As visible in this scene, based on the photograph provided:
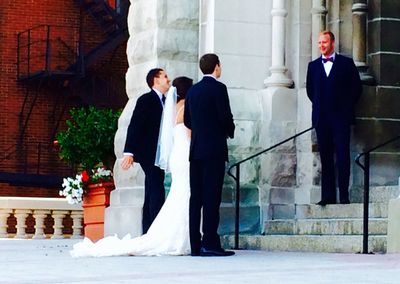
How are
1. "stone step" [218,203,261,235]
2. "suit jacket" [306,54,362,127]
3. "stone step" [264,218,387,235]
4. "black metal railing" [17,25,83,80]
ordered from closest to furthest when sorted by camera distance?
"stone step" [264,218,387,235], "suit jacket" [306,54,362,127], "stone step" [218,203,261,235], "black metal railing" [17,25,83,80]

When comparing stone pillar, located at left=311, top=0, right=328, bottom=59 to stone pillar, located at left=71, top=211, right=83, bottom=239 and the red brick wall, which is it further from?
the red brick wall

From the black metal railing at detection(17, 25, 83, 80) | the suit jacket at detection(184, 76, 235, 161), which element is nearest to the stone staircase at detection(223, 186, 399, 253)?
the suit jacket at detection(184, 76, 235, 161)

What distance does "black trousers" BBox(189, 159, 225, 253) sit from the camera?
1163cm

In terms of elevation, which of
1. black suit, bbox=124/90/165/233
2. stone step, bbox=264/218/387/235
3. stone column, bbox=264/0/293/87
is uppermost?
stone column, bbox=264/0/293/87

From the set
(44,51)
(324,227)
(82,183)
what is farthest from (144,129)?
(44,51)

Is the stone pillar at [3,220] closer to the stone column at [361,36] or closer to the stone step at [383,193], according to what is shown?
the stone column at [361,36]

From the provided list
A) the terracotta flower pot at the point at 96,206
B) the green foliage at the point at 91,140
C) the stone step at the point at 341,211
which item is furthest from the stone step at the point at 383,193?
the green foliage at the point at 91,140

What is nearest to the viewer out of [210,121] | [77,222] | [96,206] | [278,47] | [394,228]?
[394,228]

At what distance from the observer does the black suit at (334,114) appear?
13453mm

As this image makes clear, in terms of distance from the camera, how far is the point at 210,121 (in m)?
11.7

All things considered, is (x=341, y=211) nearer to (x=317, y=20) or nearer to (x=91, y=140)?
(x=317, y=20)

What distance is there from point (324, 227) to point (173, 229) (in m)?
1.67

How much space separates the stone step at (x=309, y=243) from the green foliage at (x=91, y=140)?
2900mm

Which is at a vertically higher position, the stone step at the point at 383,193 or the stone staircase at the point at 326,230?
the stone step at the point at 383,193
